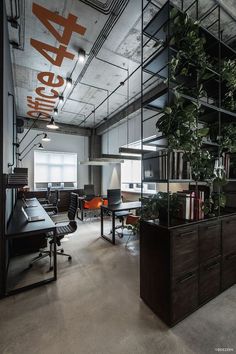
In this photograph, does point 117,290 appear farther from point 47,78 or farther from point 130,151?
point 47,78

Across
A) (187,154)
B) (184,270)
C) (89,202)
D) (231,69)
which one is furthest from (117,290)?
(89,202)

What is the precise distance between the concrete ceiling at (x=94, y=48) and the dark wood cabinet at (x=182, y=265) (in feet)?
9.54

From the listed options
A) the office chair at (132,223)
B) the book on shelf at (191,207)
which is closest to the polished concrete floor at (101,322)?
the office chair at (132,223)

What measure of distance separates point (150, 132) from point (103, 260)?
3813 mm

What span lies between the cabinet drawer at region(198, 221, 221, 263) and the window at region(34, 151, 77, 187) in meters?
6.96

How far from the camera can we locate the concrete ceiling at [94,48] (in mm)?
2352

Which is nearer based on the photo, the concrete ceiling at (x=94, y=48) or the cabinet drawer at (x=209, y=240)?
the cabinet drawer at (x=209, y=240)

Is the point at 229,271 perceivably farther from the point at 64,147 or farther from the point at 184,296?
the point at 64,147

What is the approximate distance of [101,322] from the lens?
1766mm

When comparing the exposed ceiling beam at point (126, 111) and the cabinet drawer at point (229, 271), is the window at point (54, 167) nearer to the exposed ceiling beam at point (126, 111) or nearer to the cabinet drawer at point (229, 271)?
the exposed ceiling beam at point (126, 111)

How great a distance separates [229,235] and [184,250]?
928 millimetres

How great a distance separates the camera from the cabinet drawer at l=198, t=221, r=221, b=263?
1.91 m

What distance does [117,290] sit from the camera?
7.47 ft

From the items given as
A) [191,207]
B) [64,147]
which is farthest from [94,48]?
[64,147]
